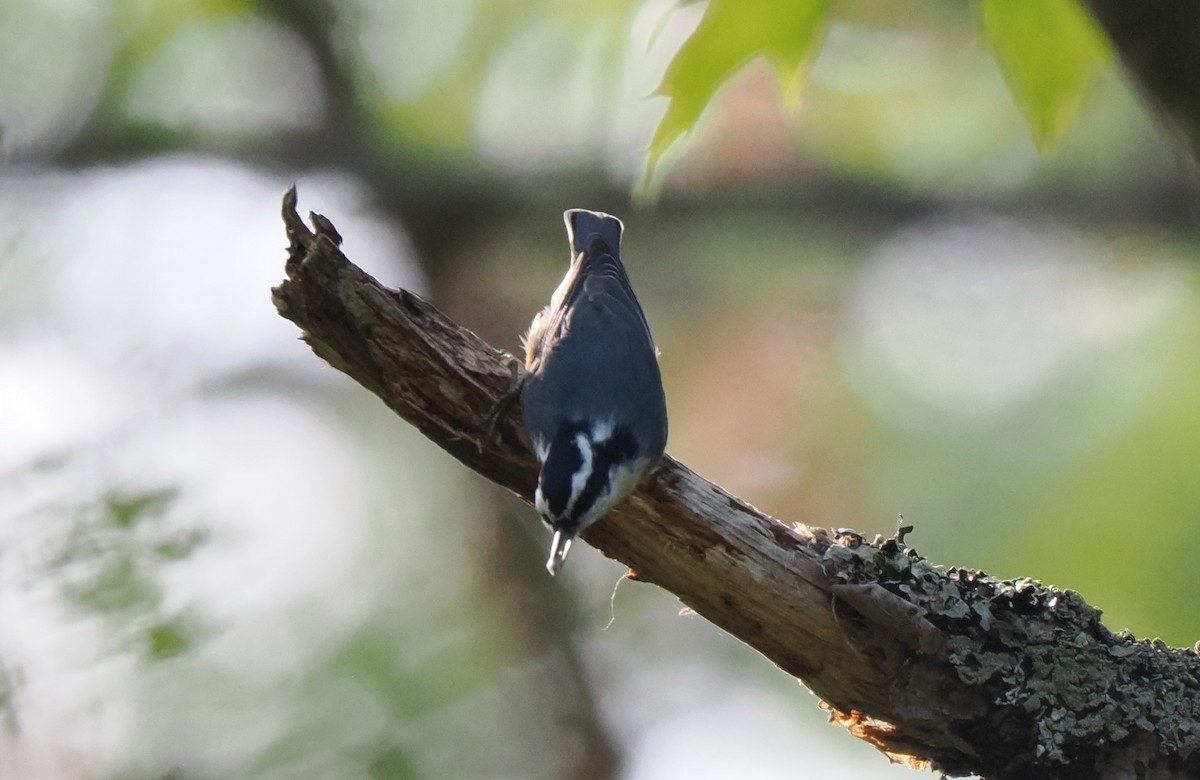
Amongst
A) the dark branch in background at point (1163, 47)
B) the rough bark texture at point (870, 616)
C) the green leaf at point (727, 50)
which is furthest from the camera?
the rough bark texture at point (870, 616)

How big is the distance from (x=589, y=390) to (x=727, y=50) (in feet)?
4.25

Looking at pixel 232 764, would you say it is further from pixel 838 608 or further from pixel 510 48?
pixel 510 48

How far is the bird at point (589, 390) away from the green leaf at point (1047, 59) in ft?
3.25

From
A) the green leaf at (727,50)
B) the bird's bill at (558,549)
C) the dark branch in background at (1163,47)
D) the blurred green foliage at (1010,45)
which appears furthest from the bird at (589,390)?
the dark branch in background at (1163,47)

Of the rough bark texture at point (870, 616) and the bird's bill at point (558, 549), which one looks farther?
the bird's bill at point (558, 549)

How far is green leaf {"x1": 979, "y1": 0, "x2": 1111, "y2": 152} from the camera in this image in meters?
1.26

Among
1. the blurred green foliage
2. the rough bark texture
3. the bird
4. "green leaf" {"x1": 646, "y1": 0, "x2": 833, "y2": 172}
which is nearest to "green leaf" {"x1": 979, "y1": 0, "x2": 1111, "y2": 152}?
the blurred green foliage

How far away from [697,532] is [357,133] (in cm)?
155

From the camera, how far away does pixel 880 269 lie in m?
3.27

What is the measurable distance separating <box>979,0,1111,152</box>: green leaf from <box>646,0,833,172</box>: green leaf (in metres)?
0.20

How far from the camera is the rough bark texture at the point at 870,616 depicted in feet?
5.77

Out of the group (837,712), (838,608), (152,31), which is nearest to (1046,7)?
(838,608)

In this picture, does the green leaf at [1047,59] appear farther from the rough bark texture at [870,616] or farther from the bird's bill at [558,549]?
the bird's bill at [558,549]

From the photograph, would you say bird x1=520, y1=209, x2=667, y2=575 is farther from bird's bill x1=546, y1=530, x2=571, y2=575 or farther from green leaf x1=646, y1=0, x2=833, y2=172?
green leaf x1=646, y1=0, x2=833, y2=172
